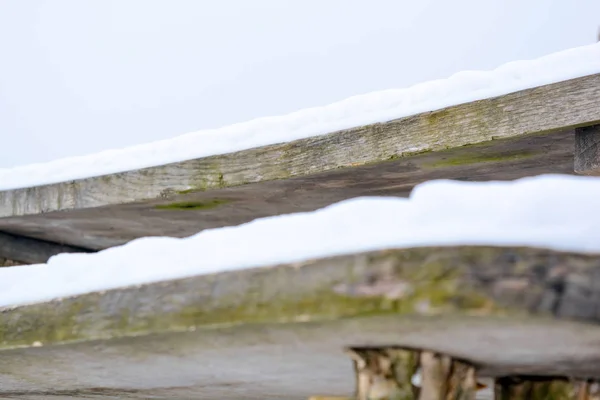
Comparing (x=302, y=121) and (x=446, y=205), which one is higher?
(x=302, y=121)

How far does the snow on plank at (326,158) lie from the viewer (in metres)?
2.62

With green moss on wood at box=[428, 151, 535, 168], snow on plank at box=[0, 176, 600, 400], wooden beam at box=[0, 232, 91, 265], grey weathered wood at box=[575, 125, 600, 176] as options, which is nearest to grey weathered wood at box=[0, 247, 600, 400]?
snow on plank at box=[0, 176, 600, 400]

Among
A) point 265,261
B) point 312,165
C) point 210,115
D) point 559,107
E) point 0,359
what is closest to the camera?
point 265,261

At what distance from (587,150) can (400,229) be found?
1.32m

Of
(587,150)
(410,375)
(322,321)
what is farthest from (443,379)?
(587,150)

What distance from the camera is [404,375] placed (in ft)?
5.34

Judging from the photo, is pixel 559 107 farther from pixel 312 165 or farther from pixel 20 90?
pixel 20 90

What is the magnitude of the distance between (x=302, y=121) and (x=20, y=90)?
2244 inches

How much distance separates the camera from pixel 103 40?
233ft

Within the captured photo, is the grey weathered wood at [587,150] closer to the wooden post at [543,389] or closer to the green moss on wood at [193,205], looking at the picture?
the wooden post at [543,389]

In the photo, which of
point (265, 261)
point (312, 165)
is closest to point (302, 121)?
point (312, 165)

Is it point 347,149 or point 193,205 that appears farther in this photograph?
point 193,205

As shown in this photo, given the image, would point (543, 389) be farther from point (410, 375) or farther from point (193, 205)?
point (193, 205)

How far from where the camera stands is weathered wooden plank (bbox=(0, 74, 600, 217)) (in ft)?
8.40
